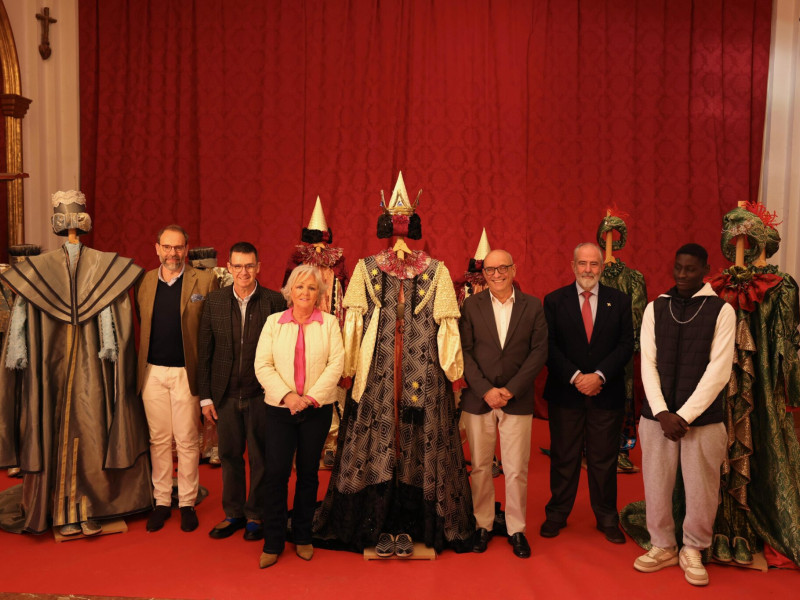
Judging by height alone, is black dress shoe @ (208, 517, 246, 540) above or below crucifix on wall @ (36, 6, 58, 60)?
below

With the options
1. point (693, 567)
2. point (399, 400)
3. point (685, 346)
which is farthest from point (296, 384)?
point (693, 567)

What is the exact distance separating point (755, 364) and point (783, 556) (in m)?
1.05

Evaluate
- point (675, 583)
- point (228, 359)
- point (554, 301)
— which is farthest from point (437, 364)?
point (675, 583)

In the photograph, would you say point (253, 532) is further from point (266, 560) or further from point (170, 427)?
point (170, 427)

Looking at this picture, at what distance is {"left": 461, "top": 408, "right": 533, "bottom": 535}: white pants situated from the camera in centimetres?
357

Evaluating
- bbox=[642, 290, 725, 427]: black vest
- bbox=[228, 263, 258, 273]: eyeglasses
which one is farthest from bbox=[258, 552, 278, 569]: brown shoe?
bbox=[642, 290, 725, 427]: black vest

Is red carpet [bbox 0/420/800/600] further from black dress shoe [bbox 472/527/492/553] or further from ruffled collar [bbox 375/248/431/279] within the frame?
ruffled collar [bbox 375/248/431/279]

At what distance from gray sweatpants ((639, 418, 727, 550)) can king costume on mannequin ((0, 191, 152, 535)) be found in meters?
3.01

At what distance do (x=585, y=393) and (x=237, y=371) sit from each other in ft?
6.72

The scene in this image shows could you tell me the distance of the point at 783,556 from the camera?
11.4 feet

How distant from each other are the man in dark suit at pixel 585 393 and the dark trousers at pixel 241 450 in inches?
68.7

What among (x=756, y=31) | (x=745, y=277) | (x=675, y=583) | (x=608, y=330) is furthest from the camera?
(x=756, y=31)

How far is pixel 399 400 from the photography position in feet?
11.8

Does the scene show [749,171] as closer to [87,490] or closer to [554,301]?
[554,301]
